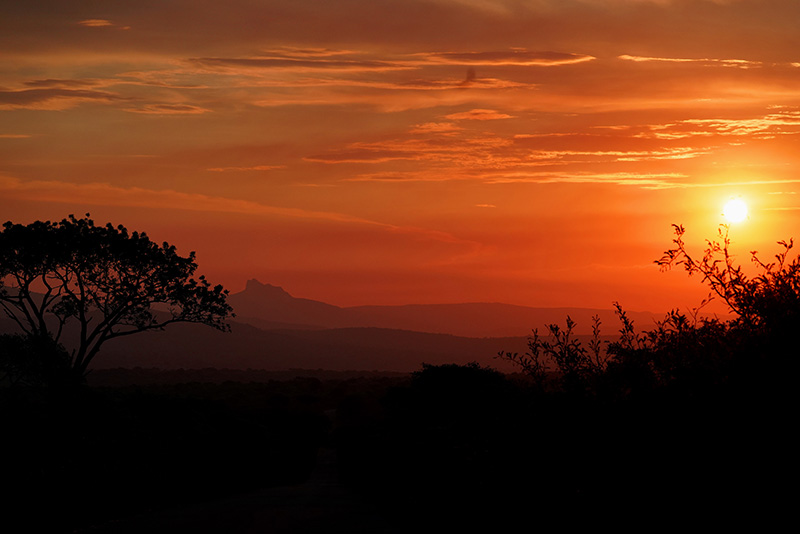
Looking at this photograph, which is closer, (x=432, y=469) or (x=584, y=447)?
(x=584, y=447)

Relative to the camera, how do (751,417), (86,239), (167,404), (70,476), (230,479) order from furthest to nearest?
(86,239) → (167,404) → (230,479) → (70,476) → (751,417)

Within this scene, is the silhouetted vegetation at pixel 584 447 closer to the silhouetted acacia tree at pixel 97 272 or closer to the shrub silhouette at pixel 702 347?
the shrub silhouette at pixel 702 347

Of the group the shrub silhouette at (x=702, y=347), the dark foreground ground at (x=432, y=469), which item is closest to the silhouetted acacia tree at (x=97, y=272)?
the dark foreground ground at (x=432, y=469)

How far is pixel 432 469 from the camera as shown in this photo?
59.9 feet

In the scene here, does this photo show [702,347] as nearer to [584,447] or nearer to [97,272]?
[584,447]

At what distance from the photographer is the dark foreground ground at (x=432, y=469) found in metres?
9.12

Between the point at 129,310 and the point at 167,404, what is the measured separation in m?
17.0

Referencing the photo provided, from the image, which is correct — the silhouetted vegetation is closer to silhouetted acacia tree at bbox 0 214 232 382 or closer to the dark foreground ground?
the dark foreground ground

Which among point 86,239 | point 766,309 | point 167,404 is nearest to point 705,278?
point 766,309

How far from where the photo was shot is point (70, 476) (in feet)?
74.8

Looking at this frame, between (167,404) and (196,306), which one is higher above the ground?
(196,306)

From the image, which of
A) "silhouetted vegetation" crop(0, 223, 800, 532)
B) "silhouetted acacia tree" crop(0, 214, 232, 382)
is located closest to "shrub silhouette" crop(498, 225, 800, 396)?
"silhouetted vegetation" crop(0, 223, 800, 532)

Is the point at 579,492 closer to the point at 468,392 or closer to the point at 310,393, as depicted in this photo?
the point at 468,392

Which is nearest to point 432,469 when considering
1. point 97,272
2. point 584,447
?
point 584,447
